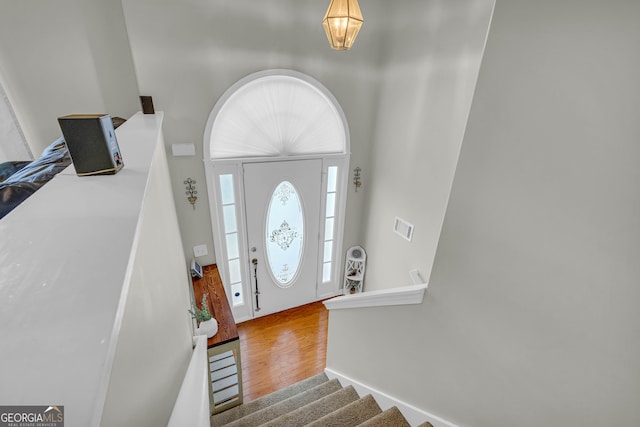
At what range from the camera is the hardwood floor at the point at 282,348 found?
2939 millimetres

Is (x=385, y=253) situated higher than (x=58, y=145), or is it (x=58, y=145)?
(x=58, y=145)

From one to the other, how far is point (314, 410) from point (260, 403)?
694mm

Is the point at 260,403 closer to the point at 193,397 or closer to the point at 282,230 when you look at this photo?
the point at 193,397

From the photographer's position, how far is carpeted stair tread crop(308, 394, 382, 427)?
1756mm

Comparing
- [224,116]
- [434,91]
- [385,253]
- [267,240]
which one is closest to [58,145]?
[224,116]

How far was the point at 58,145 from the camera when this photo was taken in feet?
5.33

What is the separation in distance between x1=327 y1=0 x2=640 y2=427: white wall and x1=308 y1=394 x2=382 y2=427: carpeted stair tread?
70cm

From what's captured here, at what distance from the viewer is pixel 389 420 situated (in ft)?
5.68

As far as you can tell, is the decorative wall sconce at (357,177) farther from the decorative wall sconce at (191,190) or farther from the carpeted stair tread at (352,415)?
the carpeted stair tread at (352,415)

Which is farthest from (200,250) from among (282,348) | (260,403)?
(260,403)

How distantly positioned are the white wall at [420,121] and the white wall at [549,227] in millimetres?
1239

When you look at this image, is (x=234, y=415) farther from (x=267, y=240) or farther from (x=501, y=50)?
(x=501, y=50)

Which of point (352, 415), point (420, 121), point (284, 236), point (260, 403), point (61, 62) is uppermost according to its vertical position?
point (61, 62)

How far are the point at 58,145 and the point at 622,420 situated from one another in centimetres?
274
